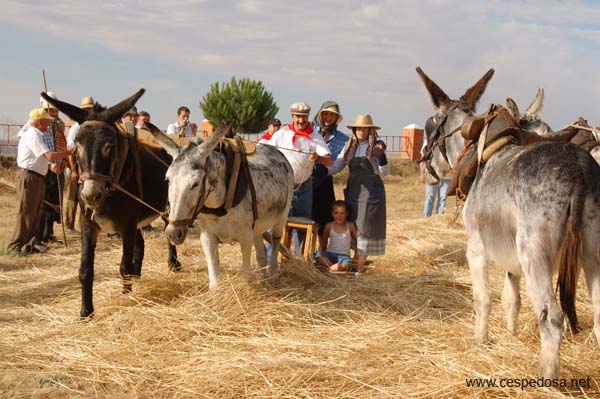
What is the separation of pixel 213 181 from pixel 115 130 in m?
1.16

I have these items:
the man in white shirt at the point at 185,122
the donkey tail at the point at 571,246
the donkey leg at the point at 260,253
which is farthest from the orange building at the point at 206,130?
the donkey tail at the point at 571,246

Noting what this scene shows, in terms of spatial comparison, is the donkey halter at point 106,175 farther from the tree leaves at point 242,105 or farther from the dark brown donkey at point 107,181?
the tree leaves at point 242,105

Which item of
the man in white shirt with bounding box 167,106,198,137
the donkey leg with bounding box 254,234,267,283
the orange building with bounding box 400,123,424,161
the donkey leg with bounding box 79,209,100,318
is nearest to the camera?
the donkey leg with bounding box 79,209,100,318

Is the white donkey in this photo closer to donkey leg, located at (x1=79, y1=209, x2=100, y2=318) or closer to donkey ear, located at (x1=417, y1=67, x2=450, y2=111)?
donkey leg, located at (x1=79, y1=209, x2=100, y2=318)

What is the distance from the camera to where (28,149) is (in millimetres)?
9305

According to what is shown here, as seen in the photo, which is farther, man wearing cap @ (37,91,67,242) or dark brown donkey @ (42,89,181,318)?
man wearing cap @ (37,91,67,242)

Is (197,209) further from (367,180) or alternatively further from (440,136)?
(367,180)

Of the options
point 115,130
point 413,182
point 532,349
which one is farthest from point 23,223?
point 413,182

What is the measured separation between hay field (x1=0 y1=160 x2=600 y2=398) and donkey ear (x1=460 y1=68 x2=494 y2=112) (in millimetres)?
1975

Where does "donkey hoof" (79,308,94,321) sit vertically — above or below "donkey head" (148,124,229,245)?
below

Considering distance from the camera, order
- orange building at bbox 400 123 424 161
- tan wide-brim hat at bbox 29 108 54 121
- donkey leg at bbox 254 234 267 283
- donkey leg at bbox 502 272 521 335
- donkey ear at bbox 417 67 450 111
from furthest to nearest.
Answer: orange building at bbox 400 123 424 161
tan wide-brim hat at bbox 29 108 54 121
donkey leg at bbox 254 234 267 283
donkey ear at bbox 417 67 450 111
donkey leg at bbox 502 272 521 335

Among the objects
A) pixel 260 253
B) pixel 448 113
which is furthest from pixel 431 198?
pixel 448 113

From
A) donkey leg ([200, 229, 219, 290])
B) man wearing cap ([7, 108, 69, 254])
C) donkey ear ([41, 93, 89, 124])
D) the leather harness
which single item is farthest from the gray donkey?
man wearing cap ([7, 108, 69, 254])

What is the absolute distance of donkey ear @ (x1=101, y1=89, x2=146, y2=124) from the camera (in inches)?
228
